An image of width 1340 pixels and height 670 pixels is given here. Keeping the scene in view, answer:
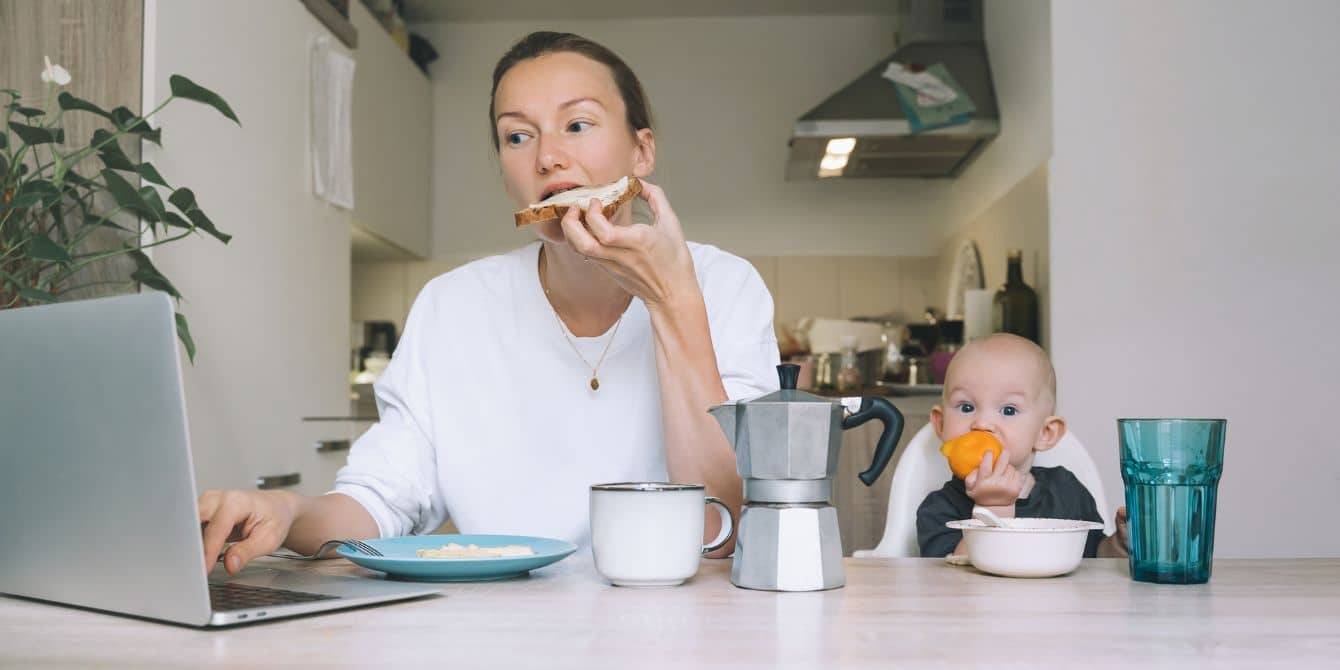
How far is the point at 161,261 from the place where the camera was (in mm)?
2062

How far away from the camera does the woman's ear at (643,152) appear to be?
1457 mm

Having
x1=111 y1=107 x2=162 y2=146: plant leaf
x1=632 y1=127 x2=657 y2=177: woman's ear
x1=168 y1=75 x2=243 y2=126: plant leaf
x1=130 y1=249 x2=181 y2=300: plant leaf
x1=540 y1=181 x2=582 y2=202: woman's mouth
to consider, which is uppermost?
x1=168 y1=75 x2=243 y2=126: plant leaf

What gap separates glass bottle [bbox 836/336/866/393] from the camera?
10.8 feet

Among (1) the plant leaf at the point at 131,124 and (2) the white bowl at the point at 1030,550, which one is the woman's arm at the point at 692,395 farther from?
(1) the plant leaf at the point at 131,124

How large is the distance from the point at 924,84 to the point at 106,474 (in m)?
3.05

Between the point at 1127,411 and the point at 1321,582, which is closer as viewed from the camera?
the point at 1321,582

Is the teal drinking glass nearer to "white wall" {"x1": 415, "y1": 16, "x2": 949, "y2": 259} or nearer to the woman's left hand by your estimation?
the woman's left hand

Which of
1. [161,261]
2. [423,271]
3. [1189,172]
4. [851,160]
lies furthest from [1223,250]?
[423,271]

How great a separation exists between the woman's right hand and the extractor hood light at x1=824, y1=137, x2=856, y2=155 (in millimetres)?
2762

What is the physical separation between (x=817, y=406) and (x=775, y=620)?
0.17 m

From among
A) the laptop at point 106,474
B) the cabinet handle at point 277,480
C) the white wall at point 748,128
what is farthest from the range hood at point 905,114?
the laptop at point 106,474

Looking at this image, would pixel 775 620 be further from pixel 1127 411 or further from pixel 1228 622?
pixel 1127 411

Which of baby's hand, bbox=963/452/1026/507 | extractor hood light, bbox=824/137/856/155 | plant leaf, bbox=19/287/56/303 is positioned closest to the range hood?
extractor hood light, bbox=824/137/856/155

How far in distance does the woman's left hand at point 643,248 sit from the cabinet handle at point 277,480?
1.65 m
